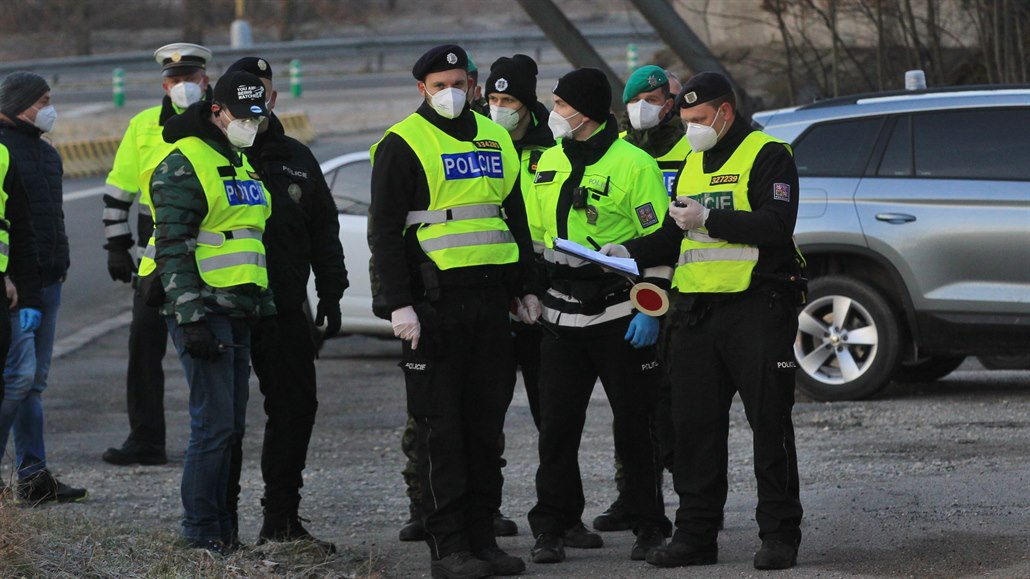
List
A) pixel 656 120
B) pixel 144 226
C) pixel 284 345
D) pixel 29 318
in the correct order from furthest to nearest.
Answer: pixel 144 226, pixel 29 318, pixel 656 120, pixel 284 345

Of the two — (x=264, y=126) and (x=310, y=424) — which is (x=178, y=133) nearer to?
(x=264, y=126)

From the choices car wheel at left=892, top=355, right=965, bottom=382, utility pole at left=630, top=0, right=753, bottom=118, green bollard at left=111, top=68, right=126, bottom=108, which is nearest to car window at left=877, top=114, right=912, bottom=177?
Result: car wheel at left=892, top=355, right=965, bottom=382

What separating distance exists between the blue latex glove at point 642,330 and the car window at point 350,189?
253 inches

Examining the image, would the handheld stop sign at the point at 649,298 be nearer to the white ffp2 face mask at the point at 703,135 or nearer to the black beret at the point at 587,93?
the white ffp2 face mask at the point at 703,135

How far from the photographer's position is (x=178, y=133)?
251 inches

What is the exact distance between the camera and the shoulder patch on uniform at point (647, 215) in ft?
21.1

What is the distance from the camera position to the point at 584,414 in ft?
21.6

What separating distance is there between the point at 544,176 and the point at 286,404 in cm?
149

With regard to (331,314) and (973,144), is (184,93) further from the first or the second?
(973,144)

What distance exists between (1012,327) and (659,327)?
12.3 feet

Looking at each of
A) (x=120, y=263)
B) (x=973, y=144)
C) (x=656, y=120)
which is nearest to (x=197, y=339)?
(x=656, y=120)

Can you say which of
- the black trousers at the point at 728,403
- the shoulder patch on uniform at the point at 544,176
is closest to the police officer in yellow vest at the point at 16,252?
the shoulder patch on uniform at the point at 544,176

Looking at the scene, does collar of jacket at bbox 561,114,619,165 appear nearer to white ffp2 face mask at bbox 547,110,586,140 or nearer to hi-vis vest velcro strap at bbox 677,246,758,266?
white ffp2 face mask at bbox 547,110,586,140

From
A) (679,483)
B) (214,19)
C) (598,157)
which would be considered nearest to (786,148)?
(598,157)
